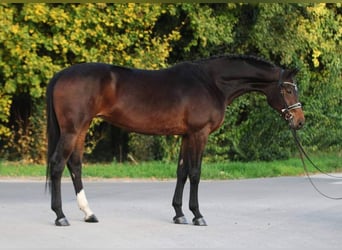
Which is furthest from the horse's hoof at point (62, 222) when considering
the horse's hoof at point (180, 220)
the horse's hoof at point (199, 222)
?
the horse's hoof at point (199, 222)

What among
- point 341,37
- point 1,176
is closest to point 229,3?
point 341,37

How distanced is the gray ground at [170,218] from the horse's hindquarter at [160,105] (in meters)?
1.24

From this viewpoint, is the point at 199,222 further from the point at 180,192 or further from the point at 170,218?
the point at 170,218

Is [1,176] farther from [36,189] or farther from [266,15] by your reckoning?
[266,15]

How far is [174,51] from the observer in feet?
73.5

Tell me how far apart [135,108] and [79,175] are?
1.11 meters

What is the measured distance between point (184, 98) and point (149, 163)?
32.3 ft

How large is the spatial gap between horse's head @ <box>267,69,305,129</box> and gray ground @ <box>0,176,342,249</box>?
1.30 m

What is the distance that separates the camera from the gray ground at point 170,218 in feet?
30.2

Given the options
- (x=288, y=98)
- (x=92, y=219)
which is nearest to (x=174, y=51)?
(x=288, y=98)

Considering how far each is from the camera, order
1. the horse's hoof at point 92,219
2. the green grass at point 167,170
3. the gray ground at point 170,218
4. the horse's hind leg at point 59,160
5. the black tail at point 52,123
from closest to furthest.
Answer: the gray ground at point 170,218 → the horse's hind leg at point 59,160 → the horse's hoof at point 92,219 → the black tail at point 52,123 → the green grass at point 167,170

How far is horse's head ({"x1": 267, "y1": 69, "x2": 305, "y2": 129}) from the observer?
11.0 metres

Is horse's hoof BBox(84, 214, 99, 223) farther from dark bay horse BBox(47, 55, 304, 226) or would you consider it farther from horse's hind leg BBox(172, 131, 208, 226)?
horse's hind leg BBox(172, 131, 208, 226)

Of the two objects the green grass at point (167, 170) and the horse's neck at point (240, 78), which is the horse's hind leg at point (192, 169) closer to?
the horse's neck at point (240, 78)
